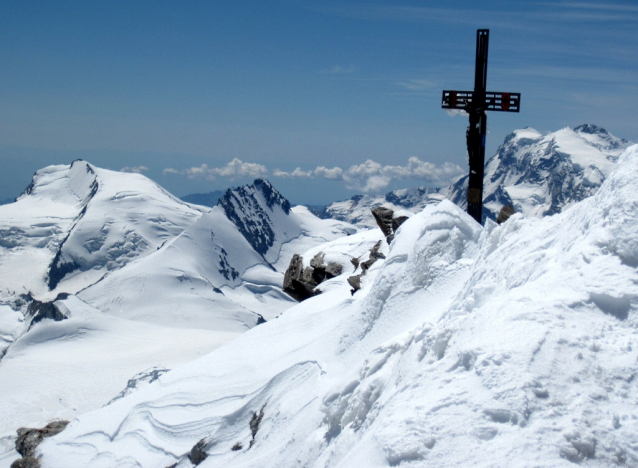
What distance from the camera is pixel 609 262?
8.81 m

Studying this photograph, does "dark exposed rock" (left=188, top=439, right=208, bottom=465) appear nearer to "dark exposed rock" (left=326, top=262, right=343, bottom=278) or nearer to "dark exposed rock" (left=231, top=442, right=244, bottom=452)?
"dark exposed rock" (left=231, top=442, right=244, bottom=452)

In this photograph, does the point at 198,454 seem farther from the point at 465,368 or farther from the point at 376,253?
the point at 376,253

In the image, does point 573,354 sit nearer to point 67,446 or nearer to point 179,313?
point 67,446

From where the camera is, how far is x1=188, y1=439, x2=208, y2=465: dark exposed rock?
1745cm

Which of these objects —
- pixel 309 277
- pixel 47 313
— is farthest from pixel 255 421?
pixel 47 313

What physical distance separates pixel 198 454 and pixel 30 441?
1402 centimetres

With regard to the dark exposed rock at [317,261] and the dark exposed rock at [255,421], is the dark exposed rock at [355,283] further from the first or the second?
the dark exposed rock at [255,421]

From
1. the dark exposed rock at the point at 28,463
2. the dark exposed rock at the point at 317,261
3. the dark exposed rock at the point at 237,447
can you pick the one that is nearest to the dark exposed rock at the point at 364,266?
the dark exposed rock at the point at 317,261

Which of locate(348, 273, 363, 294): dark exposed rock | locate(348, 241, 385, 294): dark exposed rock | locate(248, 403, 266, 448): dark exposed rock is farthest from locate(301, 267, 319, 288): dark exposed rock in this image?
locate(248, 403, 266, 448): dark exposed rock

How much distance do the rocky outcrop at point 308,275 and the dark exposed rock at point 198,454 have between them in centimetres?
1354

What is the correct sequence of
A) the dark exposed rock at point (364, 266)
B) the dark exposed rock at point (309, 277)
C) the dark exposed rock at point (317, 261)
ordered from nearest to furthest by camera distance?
the dark exposed rock at point (364, 266), the dark exposed rock at point (309, 277), the dark exposed rock at point (317, 261)

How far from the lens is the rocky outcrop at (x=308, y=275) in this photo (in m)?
31.5

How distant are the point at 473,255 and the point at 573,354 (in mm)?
9601

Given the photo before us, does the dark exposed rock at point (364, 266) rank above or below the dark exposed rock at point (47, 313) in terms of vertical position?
above
